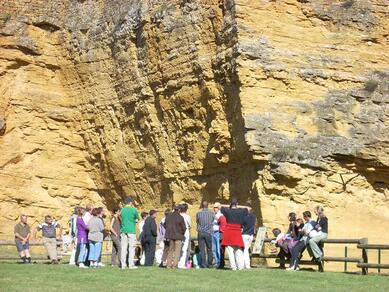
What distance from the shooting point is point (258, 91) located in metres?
25.4

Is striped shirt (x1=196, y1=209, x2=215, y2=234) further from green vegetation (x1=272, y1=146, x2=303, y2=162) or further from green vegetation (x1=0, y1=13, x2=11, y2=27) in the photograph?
green vegetation (x1=0, y1=13, x2=11, y2=27)

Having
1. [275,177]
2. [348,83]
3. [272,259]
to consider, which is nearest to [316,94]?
[348,83]

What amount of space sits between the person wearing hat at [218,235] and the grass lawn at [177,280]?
48.3 inches

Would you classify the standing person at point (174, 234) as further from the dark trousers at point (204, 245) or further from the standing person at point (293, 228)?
the standing person at point (293, 228)

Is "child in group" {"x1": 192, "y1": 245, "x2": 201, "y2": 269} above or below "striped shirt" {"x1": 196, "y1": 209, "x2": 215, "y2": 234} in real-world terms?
below

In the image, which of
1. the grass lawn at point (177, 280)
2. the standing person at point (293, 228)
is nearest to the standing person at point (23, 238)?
the grass lawn at point (177, 280)

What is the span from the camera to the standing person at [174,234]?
20047 millimetres

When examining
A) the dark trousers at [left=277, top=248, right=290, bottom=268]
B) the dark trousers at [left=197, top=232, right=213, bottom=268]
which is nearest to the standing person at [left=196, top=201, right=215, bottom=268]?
the dark trousers at [left=197, top=232, right=213, bottom=268]

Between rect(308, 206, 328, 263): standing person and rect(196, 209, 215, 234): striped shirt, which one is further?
rect(196, 209, 215, 234): striped shirt

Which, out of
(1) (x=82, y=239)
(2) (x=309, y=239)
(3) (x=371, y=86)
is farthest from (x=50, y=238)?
(3) (x=371, y=86)

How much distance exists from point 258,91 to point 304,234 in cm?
672

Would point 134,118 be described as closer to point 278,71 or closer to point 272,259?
point 278,71

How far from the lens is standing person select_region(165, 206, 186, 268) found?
20047 millimetres

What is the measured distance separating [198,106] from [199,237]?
795cm
